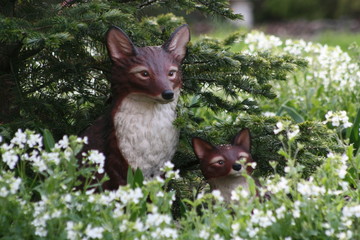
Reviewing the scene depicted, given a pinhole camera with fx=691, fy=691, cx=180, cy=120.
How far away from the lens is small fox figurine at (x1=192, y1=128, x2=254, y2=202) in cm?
329

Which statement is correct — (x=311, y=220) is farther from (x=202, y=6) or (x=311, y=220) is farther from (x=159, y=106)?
(x=202, y=6)

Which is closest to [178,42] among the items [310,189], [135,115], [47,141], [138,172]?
[135,115]

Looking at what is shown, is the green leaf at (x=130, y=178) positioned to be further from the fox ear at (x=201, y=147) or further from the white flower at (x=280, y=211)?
the white flower at (x=280, y=211)

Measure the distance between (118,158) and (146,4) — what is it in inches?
48.3

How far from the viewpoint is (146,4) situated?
4.12 metres

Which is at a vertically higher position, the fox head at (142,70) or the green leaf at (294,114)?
the fox head at (142,70)

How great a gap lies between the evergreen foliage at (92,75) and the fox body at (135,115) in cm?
25

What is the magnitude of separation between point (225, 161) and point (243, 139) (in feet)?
0.63

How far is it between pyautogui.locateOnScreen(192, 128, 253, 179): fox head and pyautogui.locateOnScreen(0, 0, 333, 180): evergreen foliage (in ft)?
0.71

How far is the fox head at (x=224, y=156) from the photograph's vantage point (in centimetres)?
329

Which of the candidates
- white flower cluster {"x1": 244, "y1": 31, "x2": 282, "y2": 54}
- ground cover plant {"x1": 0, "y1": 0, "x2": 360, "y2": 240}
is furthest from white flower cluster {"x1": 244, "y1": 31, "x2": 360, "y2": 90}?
ground cover plant {"x1": 0, "y1": 0, "x2": 360, "y2": 240}

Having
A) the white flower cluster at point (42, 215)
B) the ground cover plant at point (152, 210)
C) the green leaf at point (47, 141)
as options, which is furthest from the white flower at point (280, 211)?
the green leaf at point (47, 141)

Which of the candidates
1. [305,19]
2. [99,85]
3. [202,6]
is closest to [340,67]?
[202,6]

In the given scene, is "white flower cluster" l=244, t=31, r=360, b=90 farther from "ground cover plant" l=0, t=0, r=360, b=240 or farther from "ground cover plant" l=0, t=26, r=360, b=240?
"ground cover plant" l=0, t=26, r=360, b=240
